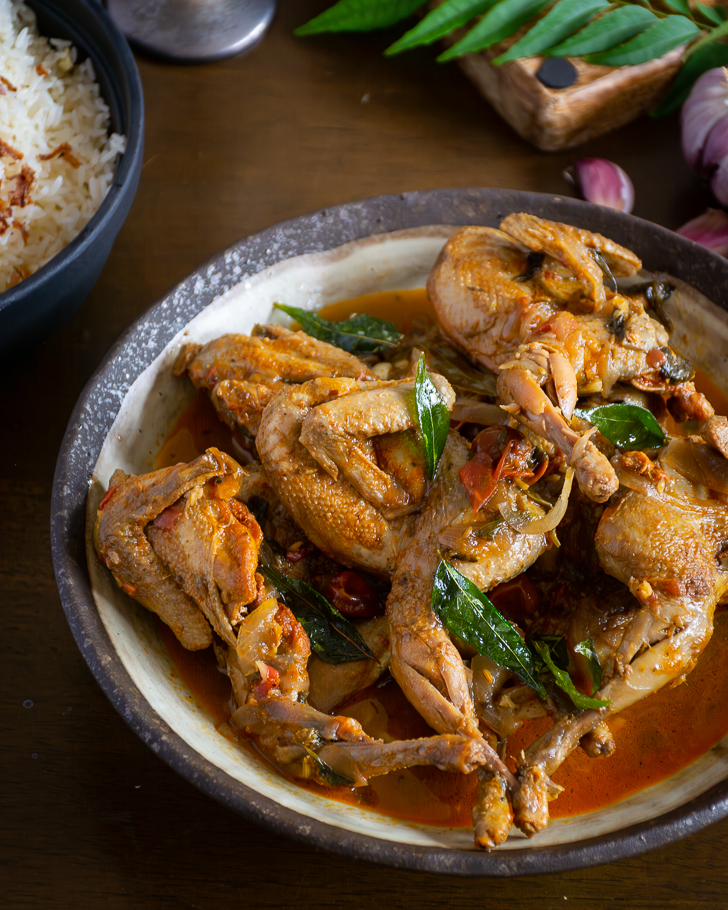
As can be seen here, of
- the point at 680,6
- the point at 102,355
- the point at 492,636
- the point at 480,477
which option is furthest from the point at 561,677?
the point at 680,6

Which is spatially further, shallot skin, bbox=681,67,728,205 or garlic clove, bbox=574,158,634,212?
garlic clove, bbox=574,158,634,212

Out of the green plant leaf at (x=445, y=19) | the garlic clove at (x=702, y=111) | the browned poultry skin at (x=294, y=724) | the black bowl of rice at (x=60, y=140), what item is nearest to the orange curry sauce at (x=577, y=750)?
the browned poultry skin at (x=294, y=724)

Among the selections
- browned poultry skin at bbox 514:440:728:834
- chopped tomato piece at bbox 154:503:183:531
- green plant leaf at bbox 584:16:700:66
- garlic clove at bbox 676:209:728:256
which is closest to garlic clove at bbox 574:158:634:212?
garlic clove at bbox 676:209:728:256

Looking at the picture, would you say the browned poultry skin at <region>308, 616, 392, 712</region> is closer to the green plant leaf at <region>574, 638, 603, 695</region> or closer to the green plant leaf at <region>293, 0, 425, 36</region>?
the green plant leaf at <region>574, 638, 603, 695</region>

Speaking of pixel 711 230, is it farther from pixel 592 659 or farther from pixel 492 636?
pixel 492 636

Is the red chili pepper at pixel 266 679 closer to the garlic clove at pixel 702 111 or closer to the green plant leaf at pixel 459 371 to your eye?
the green plant leaf at pixel 459 371
